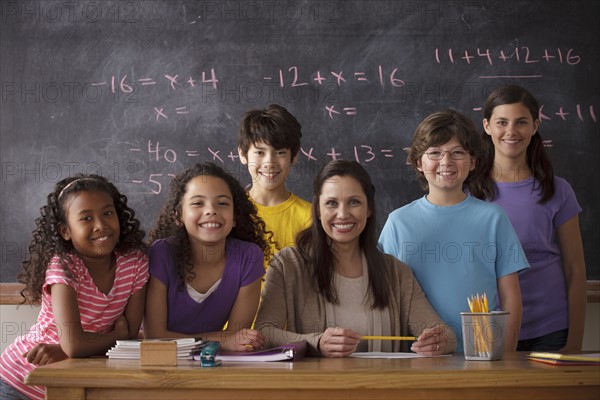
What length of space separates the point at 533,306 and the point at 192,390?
1480 millimetres

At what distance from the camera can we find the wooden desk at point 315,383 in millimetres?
1597

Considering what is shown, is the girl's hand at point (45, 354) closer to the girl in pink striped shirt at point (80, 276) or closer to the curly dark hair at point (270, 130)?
the girl in pink striped shirt at point (80, 276)

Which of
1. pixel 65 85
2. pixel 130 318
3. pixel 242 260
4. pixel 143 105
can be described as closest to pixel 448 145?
pixel 242 260

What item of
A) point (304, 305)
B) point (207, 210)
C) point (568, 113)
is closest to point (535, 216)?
point (568, 113)

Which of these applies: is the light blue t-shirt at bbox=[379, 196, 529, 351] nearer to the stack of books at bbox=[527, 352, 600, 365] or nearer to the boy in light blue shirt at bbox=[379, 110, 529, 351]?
the boy in light blue shirt at bbox=[379, 110, 529, 351]

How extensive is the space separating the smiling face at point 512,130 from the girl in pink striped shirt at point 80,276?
1.32 meters

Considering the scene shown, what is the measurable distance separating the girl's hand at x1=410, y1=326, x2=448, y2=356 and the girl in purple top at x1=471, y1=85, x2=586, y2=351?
2.51 feet

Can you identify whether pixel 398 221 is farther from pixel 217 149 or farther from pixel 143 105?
pixel 143 105

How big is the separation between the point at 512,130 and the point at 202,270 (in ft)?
4.01

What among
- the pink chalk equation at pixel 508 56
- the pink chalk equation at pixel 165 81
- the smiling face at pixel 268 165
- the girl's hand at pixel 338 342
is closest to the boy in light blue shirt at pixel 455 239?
the girl's hand at pixel 338 342

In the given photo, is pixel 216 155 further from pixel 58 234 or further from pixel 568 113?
pixel 568 113

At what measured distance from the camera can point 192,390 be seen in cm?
162

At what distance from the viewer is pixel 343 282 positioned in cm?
219

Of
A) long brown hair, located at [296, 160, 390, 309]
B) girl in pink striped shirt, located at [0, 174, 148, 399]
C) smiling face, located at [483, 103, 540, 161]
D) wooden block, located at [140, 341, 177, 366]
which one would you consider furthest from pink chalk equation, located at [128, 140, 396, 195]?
wooden block, located at [140, 341, 177, 366]
